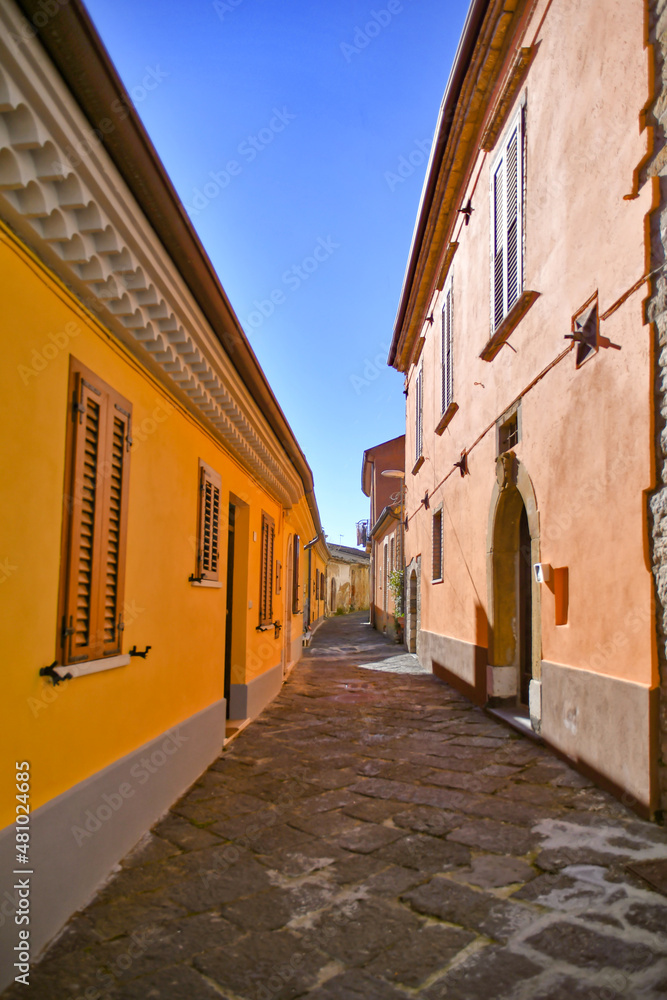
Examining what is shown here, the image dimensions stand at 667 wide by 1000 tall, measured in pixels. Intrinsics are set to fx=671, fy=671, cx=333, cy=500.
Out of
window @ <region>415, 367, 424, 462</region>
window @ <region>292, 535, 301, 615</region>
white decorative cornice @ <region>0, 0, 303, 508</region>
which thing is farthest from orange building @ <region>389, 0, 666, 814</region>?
window @ <region>292, 535, 301, 615</region>

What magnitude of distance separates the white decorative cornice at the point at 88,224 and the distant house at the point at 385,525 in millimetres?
13165

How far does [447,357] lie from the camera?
33.3ft

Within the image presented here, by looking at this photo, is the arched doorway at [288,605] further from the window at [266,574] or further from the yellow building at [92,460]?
the yellow building at [92,460]

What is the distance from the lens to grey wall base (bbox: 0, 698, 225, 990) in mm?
2268

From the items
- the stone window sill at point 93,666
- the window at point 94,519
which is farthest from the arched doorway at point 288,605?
the window at point 94,519

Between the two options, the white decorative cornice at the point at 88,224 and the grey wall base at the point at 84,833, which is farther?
the grey wall base at the point at 84,833

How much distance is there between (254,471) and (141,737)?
395 centimetres

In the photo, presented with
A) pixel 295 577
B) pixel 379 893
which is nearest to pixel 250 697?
pixel 379 893

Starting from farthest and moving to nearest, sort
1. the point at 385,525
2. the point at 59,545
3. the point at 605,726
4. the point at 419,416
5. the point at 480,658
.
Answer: the point at 385,525, the point at 419,416, the point at 480,658, the point at 605,726, the point at 59,545

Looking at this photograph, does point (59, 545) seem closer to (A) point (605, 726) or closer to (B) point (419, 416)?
(A) point (605, 726)

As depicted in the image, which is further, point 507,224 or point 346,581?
point 346,581

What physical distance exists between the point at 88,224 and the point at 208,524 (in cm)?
305

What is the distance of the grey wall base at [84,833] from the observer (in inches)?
89.3

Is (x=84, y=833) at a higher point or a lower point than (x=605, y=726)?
lower
